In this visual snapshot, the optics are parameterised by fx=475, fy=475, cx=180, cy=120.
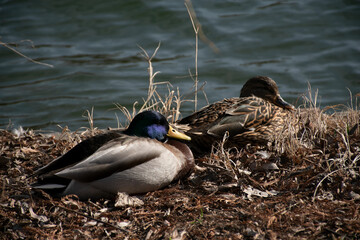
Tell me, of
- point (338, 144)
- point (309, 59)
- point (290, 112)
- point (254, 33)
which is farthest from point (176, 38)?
point (338, 144)

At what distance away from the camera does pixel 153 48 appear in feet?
32.3

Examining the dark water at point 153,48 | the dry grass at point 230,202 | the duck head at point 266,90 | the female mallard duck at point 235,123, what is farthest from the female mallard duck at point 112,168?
the dark water at point 153,48

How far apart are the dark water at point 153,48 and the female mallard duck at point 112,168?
4010mm

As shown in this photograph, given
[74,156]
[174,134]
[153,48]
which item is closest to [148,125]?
[174,134]

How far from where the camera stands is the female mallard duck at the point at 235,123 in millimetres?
4668

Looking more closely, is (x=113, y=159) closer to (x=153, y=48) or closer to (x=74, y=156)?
(x=74, y=156)

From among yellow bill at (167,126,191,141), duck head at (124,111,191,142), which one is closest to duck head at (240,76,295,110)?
yellow bill at (167,126,191,141)

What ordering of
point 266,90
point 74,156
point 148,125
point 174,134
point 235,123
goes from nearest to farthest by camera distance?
point 74,156, point 148,125, point 174,134, point 235,123, point 266,90

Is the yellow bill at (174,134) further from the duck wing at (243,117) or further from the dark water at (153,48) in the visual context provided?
the dark water at (153,48)

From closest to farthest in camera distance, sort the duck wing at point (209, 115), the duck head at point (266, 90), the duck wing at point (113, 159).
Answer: the duck wing at point (113, 159), the duck wing at point (209, 115), the duck head at point (266, 90)

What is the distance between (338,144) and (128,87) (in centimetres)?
531

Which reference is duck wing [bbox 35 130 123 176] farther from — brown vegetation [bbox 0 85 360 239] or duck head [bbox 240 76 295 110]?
duck head [bbox 240 76 295 110]

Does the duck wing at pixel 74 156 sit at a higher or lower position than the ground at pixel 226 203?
higher

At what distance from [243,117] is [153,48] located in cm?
539
